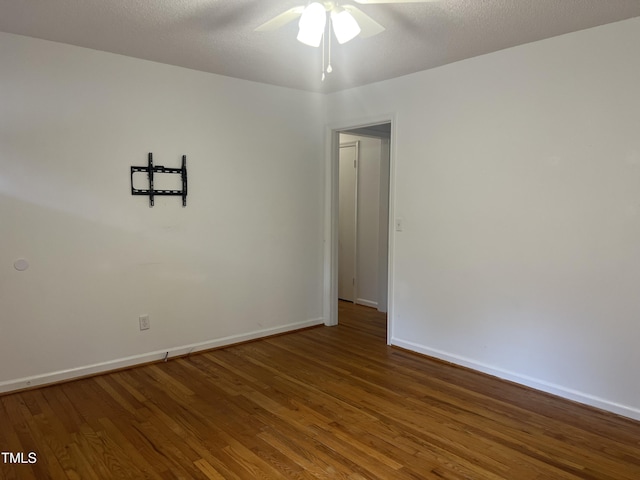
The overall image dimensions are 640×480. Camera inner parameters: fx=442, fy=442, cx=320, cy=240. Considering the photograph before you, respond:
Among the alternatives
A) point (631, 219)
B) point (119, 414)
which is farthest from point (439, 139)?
point (119, 414)

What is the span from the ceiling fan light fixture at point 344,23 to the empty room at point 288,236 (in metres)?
0.02

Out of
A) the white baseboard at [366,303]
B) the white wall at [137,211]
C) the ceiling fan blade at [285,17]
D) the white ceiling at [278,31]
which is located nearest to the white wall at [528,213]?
the white ceiling at [278,31]

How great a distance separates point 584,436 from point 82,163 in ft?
11.8

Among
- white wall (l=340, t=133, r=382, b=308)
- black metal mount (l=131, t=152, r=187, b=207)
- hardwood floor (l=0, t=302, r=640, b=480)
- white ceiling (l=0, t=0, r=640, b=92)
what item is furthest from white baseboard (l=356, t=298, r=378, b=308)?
white ceiling (l=0, t=0, r=640, b=92)

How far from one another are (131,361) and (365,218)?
3157mm

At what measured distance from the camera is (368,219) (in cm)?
548

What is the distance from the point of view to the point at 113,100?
3225mm

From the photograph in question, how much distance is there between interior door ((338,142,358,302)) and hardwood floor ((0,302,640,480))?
228 centimetres

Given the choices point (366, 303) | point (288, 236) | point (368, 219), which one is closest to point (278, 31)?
point (288, 236)

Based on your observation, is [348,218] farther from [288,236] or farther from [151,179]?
[151,179]

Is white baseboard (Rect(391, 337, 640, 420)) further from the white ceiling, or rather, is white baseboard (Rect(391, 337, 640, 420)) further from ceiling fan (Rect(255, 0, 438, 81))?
ceiling fan (Rect(255, 0, 438, 81))

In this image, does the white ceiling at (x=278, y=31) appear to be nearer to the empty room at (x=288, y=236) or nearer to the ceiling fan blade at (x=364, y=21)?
the empty room at (x=288, y=236)

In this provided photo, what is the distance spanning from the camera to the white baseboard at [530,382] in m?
2.68

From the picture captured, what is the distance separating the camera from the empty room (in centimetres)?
237
